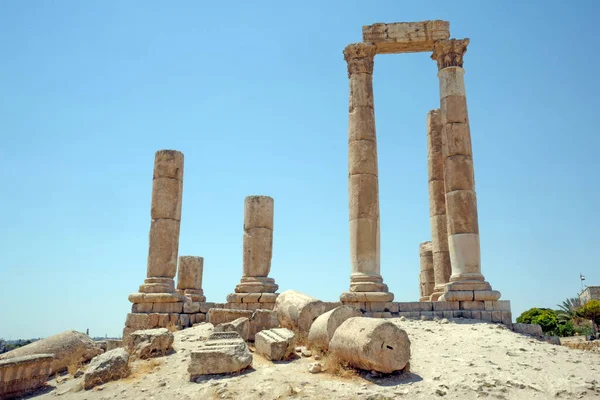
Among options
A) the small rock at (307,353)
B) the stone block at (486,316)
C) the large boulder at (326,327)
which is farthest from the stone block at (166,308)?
the stone block at (486,316)

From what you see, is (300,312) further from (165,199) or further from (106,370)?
(165,199)

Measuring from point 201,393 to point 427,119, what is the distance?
15.5 metres

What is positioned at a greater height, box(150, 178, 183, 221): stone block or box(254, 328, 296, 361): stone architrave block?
box(150, 178, 183, 221): stone block

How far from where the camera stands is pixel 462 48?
17.6 metres

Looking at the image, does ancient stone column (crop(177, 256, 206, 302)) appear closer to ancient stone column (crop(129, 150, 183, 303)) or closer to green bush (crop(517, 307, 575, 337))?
Answer: ancient stone column (crop(129, 150, 183, 303))

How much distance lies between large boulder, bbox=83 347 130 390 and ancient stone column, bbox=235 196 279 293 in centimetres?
667

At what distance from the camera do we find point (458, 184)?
644 inches

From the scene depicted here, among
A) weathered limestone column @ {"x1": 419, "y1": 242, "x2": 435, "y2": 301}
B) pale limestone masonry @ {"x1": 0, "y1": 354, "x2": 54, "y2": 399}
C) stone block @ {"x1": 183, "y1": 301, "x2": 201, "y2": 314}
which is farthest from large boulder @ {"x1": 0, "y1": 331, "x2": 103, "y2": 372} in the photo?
weathered limestone column @ {"x1": 419, "y1": 242, "x2": 435, "y2": 301}

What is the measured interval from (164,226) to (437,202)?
1065 cm

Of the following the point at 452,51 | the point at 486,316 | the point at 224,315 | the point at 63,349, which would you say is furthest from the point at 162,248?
the point at 452,51

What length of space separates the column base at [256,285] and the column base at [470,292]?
5.76 m

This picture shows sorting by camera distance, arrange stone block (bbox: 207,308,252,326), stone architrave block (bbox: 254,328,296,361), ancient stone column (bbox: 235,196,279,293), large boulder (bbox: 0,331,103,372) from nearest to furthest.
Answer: stone architrave block (bbox: 254,328,296,361) < large boulder (bbox: 0,331,103,372) < stone block (bbox: 207,308,252,326) < ancient stone column (bbox: 235,196,279,293)

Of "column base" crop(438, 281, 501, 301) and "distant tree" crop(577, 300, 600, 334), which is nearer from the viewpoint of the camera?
"column base" crop(438, 281, 501, 301)

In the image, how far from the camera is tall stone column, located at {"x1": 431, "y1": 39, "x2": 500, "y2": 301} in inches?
611
